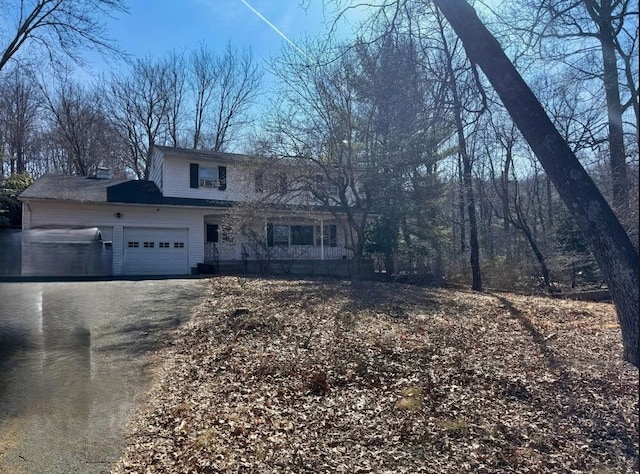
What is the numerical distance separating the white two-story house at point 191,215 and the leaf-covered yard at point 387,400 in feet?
27.6

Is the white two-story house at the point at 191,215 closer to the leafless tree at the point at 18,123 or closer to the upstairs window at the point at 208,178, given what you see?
the upstairs window at the point at 208,178

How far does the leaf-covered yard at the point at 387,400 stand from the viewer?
324cm

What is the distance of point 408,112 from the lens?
863 cm

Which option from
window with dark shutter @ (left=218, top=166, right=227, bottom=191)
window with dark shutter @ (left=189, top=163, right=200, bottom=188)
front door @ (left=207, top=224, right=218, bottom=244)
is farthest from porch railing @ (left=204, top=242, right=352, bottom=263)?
window with dark shutter @ (left=189, top=163, right=200, bottom=188)

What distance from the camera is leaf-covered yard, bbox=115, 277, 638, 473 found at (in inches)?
128

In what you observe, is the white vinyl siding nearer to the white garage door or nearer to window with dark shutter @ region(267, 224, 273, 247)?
the white garage door

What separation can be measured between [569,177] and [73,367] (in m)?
6.17

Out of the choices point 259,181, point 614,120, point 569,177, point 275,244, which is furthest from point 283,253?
point 569,177

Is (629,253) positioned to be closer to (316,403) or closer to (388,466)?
(388,466)

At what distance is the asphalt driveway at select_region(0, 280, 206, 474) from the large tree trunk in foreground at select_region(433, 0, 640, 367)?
4521mm

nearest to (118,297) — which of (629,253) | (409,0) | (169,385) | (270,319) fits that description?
(270,319)

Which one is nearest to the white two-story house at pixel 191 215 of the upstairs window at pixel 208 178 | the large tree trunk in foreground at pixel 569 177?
the upstairs window at pixel 208 178

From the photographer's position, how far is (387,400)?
13.9 ft

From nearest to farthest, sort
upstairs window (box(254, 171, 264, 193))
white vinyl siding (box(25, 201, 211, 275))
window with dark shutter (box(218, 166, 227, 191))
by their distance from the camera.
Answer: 1. upstairs window (box(254, 171, 264, 193))
2. white vinyl siding (box(25, 201, 211, 275))
3. window with dark shutter (box(218, 166, 227, 191))
